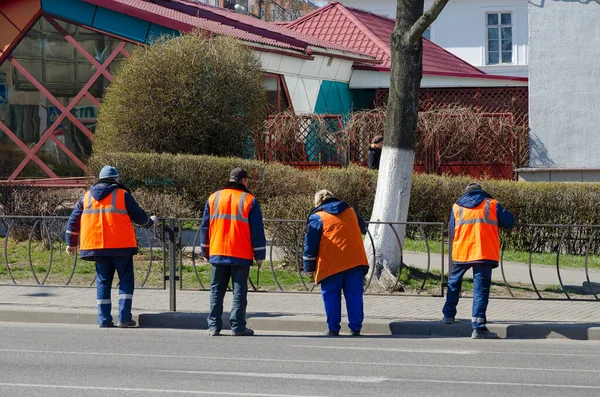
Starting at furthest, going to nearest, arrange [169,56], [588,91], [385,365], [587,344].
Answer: [588,91] < [169,56] < [587,344] < [385,365]

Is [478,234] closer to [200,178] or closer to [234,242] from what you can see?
[234,242]

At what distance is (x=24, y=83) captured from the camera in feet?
76.8

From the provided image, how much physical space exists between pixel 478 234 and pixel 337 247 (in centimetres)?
154

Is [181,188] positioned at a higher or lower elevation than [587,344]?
higher

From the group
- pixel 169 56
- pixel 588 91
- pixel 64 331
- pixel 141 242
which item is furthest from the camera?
pixel 588 91

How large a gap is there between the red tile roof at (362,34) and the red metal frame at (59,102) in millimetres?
8706

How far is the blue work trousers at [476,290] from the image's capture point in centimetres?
1088

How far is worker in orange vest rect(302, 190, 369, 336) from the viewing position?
36.1 ft

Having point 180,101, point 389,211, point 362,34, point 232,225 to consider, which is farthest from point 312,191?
point 362,34

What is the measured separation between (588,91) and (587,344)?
11733 mm

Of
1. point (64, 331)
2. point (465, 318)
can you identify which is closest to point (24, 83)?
point (64, 331)

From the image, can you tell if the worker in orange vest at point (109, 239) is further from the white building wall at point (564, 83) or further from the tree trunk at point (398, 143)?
the white building wall at point (564, 83)

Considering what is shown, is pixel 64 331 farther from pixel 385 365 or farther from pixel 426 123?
pixel 426 123

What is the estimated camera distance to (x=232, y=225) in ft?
35.9
